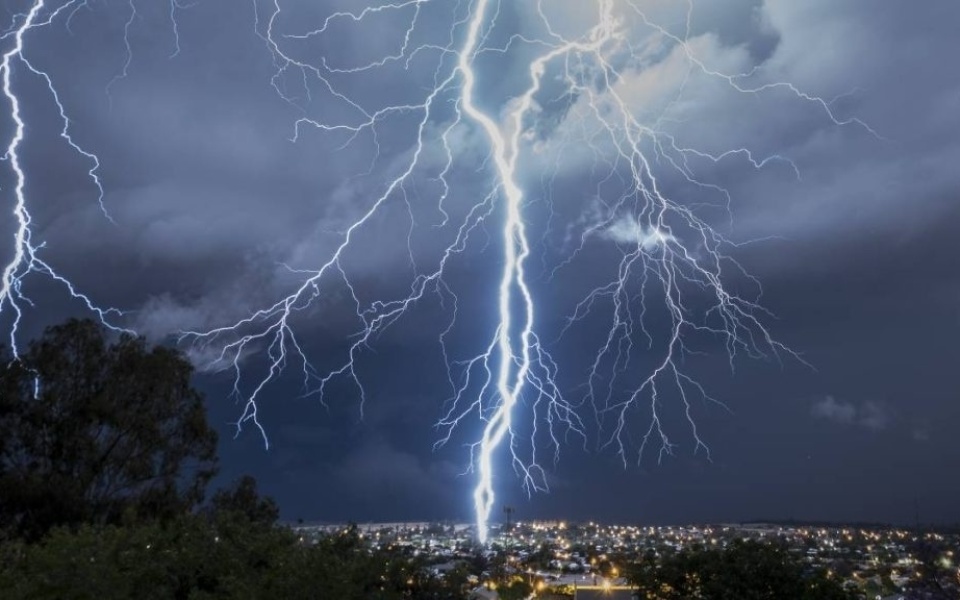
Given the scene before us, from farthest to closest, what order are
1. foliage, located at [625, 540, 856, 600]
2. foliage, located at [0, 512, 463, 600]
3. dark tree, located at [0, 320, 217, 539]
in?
dark tree, located at [0, 320, 217, 539] < foliage, located at [625, 540, 856, 600] < foliage, located at [0, 512, 463, 600]

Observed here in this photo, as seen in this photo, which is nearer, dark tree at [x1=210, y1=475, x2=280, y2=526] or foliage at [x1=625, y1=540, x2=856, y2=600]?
foliage at [x1=625, y1=540, x2=856, y2=600]

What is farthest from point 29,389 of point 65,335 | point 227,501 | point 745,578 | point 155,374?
point 745,578

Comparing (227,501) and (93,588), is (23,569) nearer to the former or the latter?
(93,588)

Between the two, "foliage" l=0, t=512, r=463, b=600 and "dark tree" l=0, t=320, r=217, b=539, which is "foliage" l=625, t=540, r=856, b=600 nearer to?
"foliage" l=0, t=512, r=463, b=600

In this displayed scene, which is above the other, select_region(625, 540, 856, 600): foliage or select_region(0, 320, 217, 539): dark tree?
select_region(0, 320, 217, 539): dark tree

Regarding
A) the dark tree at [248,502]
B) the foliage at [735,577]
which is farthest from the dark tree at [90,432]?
the foliage at [735,577]

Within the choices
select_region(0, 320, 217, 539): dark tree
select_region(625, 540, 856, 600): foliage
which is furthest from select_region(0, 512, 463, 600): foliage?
select_region(0, 320, 217, 539): dark tree

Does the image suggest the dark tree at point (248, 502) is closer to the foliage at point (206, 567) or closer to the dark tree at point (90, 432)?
the dark tree at point (90, 432)
